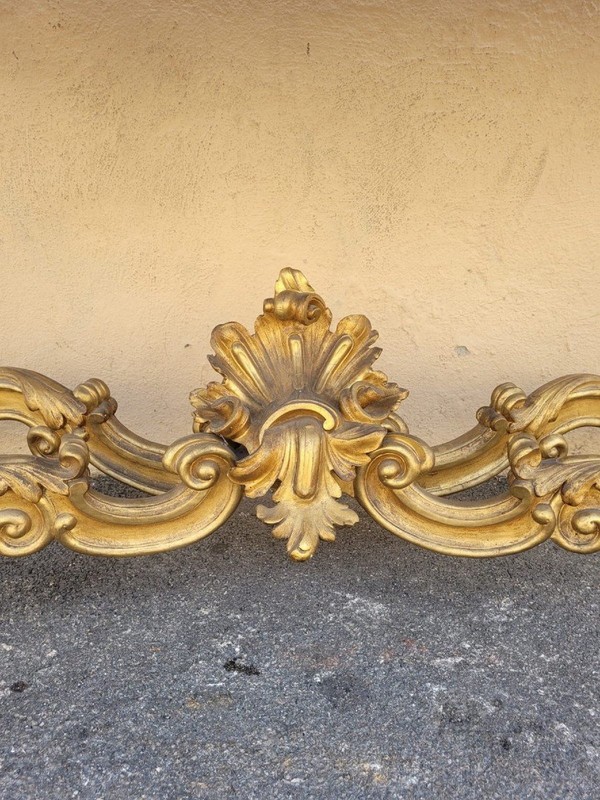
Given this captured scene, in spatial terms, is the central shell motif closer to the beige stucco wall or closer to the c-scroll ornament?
the c-scroll ornament

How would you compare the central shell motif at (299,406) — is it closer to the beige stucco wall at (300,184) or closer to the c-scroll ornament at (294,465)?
the c-scroll ornament at (294,465)

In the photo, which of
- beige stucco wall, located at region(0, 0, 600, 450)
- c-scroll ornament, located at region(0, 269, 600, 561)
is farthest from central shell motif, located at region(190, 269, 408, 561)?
beige stucco wall, located at region(0, 0, 600, 450)

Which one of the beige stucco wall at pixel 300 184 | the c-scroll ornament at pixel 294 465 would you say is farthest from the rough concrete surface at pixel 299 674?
the beige stucco wall at pixel 300 184

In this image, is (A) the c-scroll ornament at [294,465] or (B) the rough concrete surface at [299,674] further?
(A) the c-scroll ornament at [294,465]

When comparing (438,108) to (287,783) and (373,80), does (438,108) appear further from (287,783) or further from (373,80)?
(287,783)

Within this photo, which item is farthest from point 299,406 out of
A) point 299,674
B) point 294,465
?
point 299,674

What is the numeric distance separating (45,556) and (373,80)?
1.88 feet

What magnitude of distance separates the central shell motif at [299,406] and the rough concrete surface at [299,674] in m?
0.10

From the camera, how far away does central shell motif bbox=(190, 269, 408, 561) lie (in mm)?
555

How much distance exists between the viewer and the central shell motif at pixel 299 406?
0.56m

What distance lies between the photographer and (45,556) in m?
0.67

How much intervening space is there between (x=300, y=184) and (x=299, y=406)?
299 millimetres

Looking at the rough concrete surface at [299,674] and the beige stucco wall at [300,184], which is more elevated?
the beige stucco wall at [300,184]

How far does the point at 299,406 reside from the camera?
1.88 ft
